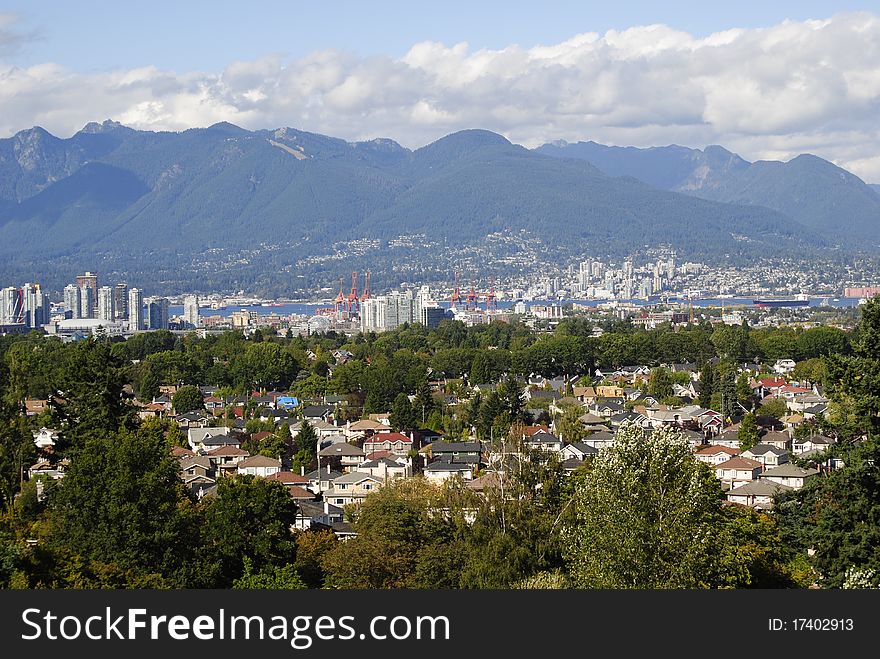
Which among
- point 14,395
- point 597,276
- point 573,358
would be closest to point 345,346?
point 573,358

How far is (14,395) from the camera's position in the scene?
19.3 metres

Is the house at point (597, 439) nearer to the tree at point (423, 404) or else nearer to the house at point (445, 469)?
the house at point (445, 469)

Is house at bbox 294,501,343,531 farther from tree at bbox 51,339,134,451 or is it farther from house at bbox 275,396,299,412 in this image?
house at bbox 275,396,299,412

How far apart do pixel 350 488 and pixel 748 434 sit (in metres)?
9.27

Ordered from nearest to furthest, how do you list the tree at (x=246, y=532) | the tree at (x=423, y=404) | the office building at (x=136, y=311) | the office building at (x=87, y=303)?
the tree at (x=246, y=532)
the tree at (x=423, y=404)
the office building at (x=136, y=311)
the office building at (x=87, y=303)

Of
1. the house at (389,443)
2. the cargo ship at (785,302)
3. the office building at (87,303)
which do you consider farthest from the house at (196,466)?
the cargo ship at (785,302)

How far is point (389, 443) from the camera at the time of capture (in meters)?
24.9

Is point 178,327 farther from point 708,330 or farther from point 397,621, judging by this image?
point 397,621

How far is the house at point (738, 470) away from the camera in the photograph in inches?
823

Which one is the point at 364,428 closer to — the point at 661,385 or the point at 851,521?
the point at 661,385

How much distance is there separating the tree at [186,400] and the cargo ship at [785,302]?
2885 inches

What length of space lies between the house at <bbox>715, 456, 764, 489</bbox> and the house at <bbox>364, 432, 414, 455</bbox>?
20.8ft

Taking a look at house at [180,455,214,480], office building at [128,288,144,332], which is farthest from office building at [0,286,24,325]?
house at [180,455,214,480]

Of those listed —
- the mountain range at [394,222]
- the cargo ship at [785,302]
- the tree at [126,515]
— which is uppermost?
the mountain range at [394,222]
